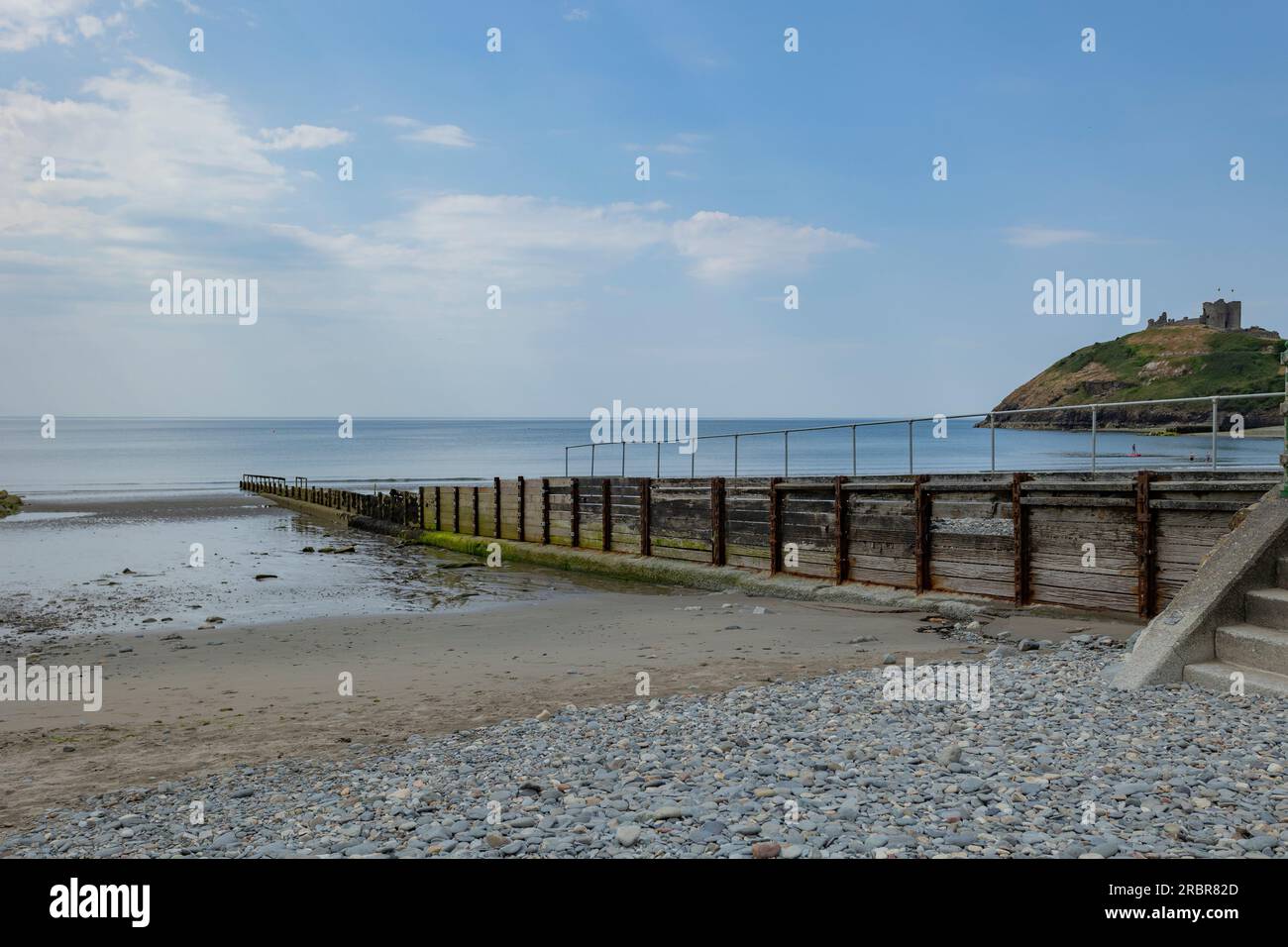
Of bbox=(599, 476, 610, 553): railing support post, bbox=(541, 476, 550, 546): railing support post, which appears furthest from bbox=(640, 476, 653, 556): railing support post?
bbox=(541, 476, 550, 546): railing support post

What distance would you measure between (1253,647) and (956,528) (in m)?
7.48

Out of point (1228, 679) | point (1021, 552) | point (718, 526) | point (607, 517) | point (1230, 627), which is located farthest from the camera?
point (607, 517)

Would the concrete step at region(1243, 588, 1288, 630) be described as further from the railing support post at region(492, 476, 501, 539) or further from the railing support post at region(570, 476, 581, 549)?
the railing support post at region(492, 476, 501, 539)

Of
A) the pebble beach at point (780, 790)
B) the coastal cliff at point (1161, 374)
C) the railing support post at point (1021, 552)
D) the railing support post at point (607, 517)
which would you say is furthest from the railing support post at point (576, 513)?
the coastal cliff at point (1161, 374)

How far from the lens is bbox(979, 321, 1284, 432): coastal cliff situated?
96.1 meters

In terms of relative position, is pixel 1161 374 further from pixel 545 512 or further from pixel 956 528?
pixel 956 528

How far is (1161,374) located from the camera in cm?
11212

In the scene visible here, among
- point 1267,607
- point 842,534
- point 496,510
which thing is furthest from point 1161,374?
point 1267,607

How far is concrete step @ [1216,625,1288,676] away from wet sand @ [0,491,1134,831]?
3485 millimetres

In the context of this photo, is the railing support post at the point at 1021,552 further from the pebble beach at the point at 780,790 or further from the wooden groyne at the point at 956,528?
the pebble beach at the point at 780,790

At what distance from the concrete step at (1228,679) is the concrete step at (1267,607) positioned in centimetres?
65

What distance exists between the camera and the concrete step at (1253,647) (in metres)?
8.32
